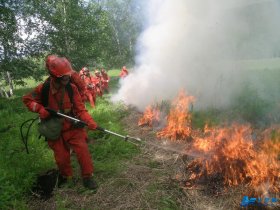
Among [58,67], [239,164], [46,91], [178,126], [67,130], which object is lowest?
[239,164]

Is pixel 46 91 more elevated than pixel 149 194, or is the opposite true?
pixel 46 91

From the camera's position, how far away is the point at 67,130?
177 inches

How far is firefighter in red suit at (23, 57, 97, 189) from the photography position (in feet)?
14.1

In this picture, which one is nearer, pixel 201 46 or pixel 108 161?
pixel 108 161

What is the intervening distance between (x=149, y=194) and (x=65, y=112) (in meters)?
1.78

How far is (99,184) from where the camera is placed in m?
4.62

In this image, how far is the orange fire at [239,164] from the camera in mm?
3947

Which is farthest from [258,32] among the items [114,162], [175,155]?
[114,162]

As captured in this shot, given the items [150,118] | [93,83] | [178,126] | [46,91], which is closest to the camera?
[46,91]

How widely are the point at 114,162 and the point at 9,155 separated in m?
2.19

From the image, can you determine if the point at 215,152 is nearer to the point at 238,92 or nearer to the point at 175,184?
the point at 175,184

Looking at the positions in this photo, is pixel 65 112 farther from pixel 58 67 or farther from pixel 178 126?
pixel 178 126

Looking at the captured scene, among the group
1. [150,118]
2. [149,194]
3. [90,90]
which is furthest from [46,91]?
[90,90]

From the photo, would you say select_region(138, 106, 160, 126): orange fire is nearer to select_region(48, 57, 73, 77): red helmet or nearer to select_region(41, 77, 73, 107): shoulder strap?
select_region(41, 77, 73, 107): shoulder strap
